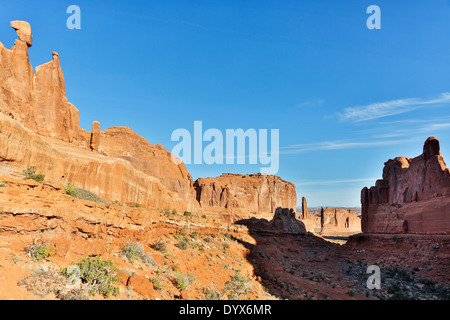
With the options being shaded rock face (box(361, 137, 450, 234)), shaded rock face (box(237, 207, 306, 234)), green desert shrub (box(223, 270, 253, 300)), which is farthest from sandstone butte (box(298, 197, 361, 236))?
green desert shrub (box(223, 270, 253, 300))

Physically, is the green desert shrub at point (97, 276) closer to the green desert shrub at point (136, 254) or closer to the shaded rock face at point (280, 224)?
the green desert shrub at point (136, 254)

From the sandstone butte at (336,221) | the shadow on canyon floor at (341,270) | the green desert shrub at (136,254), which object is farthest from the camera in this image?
the sandstone butte at (336,221)

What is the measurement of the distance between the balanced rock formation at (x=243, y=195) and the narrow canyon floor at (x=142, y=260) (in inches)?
2393

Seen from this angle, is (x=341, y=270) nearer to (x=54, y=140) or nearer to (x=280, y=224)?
(x=280, y=224)

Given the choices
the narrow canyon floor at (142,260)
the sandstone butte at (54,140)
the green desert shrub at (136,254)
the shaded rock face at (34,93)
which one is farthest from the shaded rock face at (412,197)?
the shaded rock face at (34,93)

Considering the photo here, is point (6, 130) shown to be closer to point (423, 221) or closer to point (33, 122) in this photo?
point (33, 122)

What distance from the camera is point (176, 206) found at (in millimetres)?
50438

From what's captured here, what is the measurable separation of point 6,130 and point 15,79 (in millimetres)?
13625

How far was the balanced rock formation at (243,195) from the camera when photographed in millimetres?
91688

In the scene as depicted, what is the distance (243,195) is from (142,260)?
322 feet

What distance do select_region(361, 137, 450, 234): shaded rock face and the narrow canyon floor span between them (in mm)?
7361

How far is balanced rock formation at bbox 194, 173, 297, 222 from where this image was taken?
91.7 metres

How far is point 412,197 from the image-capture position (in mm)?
41531
